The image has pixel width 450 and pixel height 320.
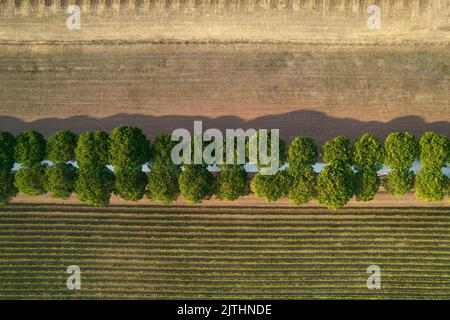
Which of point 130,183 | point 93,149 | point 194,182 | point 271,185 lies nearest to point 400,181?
point 271,185

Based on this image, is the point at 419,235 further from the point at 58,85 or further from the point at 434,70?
the point at 58,85

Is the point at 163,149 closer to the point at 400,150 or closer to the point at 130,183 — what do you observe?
the point at 130,183

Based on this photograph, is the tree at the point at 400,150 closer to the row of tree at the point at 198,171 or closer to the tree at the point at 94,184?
the row of tree at the point at 198,171

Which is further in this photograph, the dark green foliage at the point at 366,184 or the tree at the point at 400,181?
the tree at the point at 400,181

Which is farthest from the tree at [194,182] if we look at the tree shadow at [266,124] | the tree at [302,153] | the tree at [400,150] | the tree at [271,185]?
the tree at [400,150]

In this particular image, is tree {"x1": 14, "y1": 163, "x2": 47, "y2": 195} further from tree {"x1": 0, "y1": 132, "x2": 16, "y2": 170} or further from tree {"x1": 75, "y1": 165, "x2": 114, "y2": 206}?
tree {"x1": 75, "y1": 165, "x2": 114, "y2": 206}

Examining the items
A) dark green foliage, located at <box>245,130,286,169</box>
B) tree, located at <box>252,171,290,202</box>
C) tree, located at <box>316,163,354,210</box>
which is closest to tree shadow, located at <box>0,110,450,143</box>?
dark green foliage, located at <box>245,130,286,169</box>
